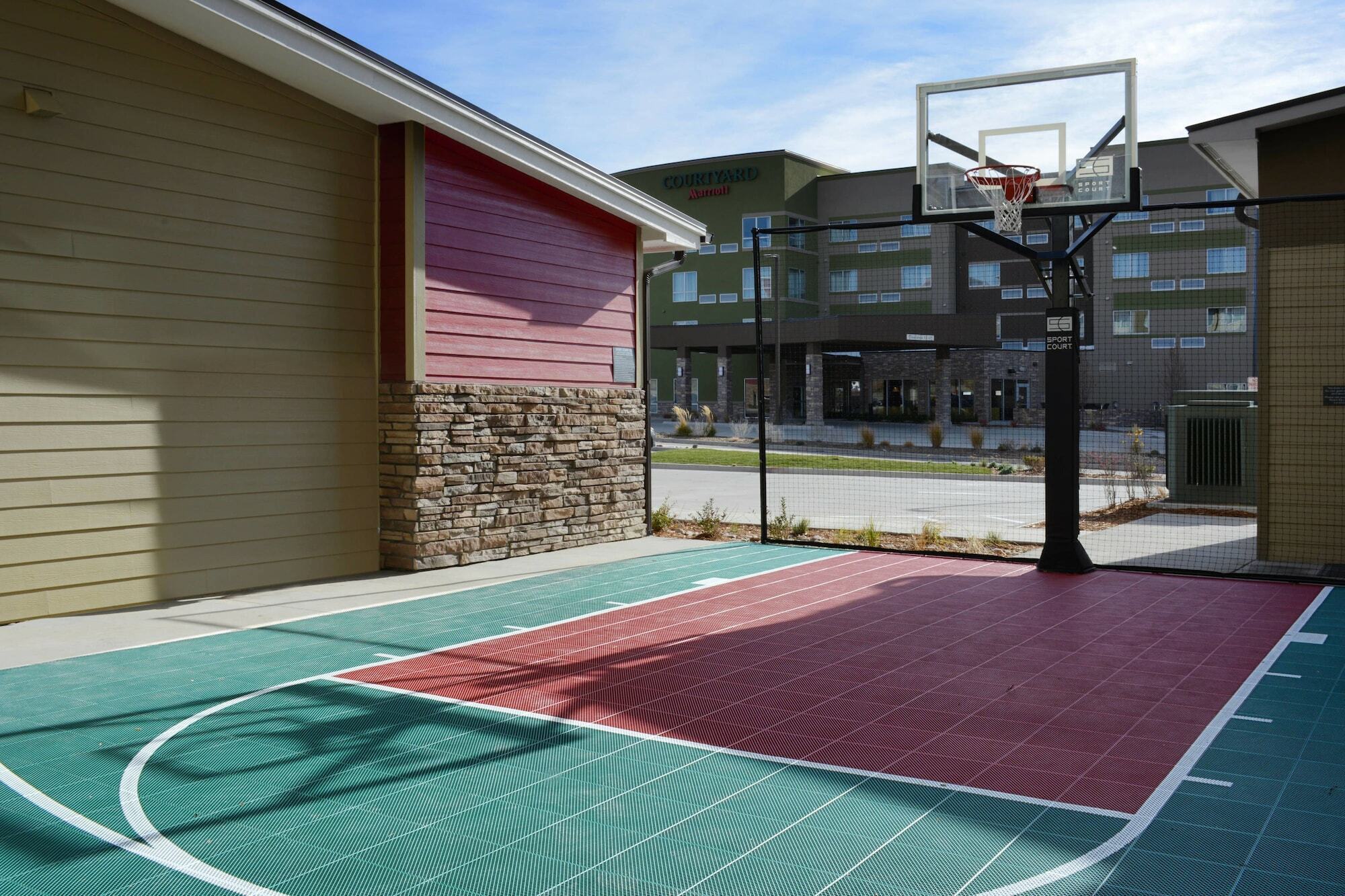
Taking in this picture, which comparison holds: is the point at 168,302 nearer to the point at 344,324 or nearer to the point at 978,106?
the point at 344,324

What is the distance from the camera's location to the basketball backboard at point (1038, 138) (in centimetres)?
1164

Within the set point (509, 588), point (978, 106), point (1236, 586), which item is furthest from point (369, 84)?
point (1236, 586)

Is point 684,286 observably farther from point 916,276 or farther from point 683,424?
point 683,424

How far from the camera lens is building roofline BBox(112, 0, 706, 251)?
9.48 meters

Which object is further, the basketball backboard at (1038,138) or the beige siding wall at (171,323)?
the basketball backboard at (1038,138)

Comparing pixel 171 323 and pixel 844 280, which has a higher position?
pixel 844 280

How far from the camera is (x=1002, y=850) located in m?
4.57

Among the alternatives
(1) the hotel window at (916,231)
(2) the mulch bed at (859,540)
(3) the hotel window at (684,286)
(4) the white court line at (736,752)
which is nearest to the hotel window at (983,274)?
(1) the hotel window at (916,231)

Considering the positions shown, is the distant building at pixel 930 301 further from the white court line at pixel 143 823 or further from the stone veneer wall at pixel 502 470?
the white court line at pixel 143 823

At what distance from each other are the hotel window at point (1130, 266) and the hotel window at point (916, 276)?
864cm

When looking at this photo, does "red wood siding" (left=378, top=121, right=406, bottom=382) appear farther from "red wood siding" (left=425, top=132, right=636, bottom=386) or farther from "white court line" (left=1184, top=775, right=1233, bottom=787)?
"white court line" (left=1184, top=775, right=1233, bottom=787)

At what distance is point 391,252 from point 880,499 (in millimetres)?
11881

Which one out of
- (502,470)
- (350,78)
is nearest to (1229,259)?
(502,470)

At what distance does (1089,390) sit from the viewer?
5056cm
